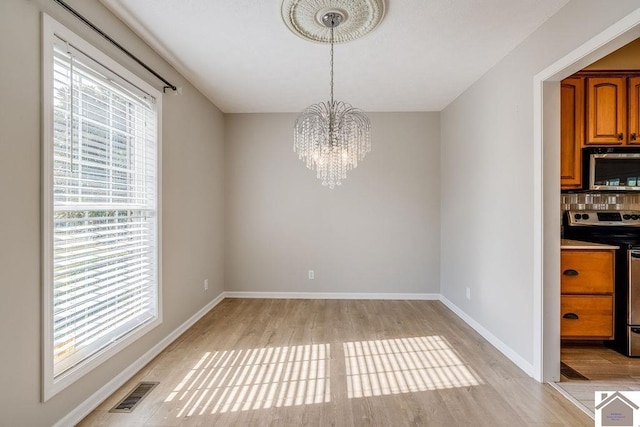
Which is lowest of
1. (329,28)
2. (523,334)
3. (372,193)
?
(523,334)

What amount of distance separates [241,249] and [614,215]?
438 centimetres

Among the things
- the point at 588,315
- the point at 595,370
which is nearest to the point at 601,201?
the point at 588,315

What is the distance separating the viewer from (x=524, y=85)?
95.0 inches

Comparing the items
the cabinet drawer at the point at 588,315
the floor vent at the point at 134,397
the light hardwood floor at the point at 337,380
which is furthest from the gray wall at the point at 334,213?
the floor vent at the point at 134,397

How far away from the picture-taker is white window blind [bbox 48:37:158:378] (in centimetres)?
172

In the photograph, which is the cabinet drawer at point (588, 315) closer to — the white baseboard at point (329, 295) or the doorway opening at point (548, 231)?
the doorway opening at point (548, 231)

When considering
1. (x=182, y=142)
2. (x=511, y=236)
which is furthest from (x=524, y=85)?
(x=182, y=142)

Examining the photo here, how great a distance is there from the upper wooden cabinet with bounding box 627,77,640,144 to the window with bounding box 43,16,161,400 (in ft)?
13.7

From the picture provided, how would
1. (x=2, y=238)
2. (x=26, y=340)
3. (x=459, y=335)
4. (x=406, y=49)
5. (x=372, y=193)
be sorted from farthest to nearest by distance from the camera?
(x=372, y=193) < (x=459, y=335) < (x=406, y=49) < (x=26, y=340) < (x=2, y=238)

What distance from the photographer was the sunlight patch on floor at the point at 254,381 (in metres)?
1.99

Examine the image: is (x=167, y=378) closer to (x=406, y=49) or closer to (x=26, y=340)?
(x=26, y=340)

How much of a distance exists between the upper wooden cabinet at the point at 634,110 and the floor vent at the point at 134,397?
4.44 m

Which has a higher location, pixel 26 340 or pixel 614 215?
pixel 614 215

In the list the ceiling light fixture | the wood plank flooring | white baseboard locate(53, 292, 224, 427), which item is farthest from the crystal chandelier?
the wood plank flooring
